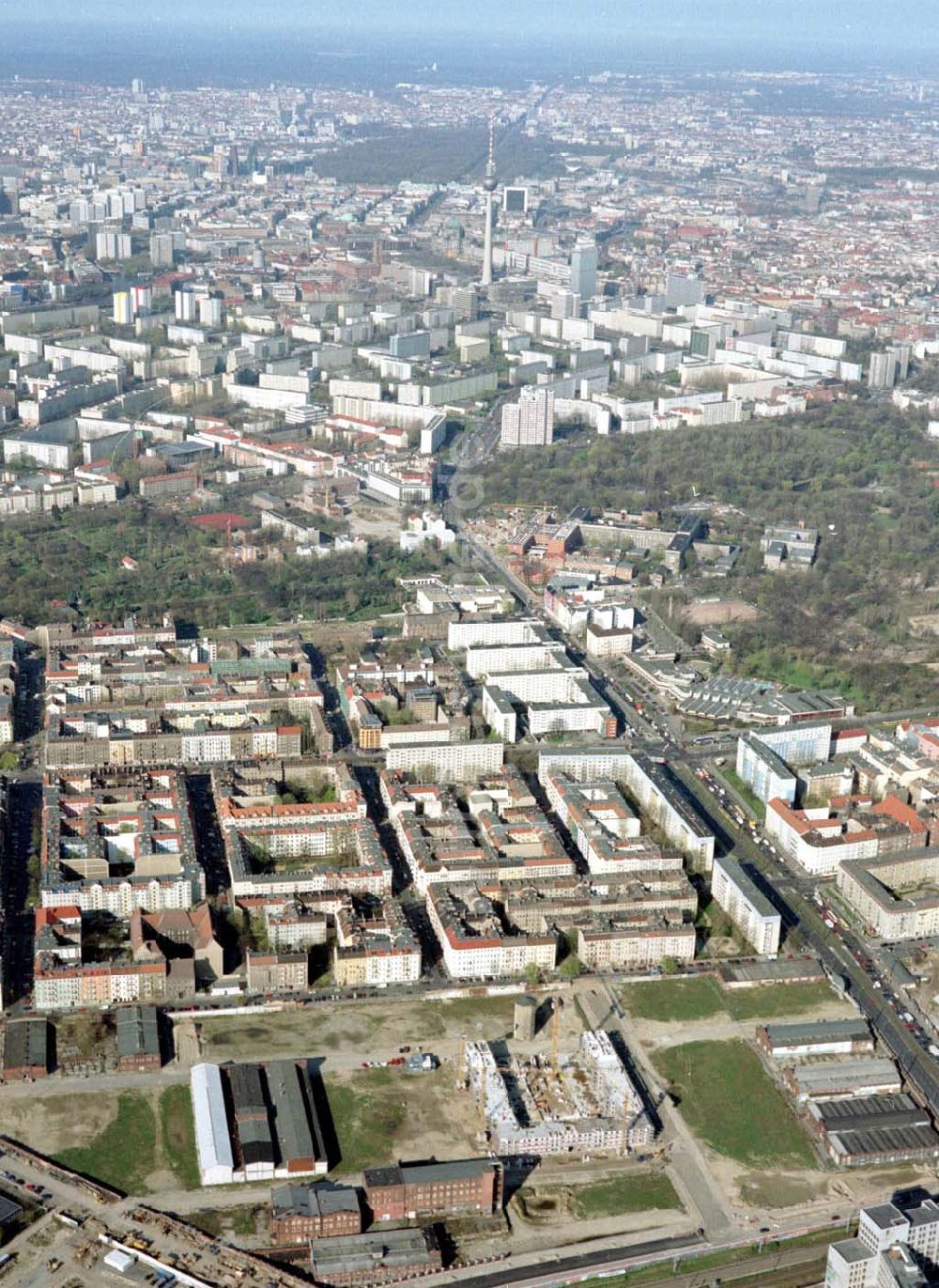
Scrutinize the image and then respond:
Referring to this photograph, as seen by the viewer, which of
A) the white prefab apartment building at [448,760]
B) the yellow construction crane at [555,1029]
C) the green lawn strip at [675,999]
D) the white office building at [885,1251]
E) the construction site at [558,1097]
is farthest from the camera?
the white prefab apartment building at [448,760]

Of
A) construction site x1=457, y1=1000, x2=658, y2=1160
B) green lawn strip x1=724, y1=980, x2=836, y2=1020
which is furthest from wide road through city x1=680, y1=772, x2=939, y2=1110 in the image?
construction site x1=457, y1=1000, x2=658, y2=1160

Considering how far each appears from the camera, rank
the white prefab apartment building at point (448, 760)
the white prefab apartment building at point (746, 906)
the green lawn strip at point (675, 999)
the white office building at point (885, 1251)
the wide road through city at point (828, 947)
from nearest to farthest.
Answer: the white office building at point (885, 1251) < the wide road through city at point (828, 947) < the green lawn strip at point (675, 999) < the white prefab apartment building at point (746, 906) < the white prefab apartment building at point (448, 760)

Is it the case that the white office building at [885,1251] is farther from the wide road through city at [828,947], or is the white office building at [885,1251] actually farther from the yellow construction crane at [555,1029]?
the yellow construction crane at [555,1029]

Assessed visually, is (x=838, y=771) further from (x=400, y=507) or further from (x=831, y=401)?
(x=831, y=401)

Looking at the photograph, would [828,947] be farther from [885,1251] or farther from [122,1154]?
[122,1154]

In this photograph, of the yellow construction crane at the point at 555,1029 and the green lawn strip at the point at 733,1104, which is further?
the yellow construction crane at the point at 555,1029

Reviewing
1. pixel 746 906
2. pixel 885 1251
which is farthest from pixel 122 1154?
pixel 746 906

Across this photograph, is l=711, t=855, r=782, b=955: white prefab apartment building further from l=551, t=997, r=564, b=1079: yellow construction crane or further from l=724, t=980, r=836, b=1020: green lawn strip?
l=551, t=997, r=564, b=1079: yellow construction crane

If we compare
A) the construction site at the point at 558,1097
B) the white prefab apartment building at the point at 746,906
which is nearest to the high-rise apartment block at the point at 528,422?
the white prefab apartment building at the point at 746,906
